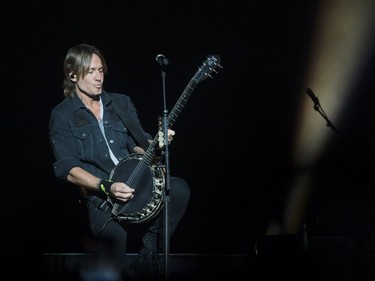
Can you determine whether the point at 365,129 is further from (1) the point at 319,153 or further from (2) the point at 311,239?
(2) the point at 311,239

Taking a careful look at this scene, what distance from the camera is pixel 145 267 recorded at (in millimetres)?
4047

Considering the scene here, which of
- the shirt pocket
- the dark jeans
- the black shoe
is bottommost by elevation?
the black shoe

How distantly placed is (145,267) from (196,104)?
1979 mm

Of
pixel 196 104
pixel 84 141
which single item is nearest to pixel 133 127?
pixel 84 141

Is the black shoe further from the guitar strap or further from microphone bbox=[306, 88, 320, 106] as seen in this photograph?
microphone bbox=[306, 88, 320, 106]

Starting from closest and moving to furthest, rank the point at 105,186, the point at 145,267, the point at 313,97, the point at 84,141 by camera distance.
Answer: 1. the point at 105,186
2. the point at 145,267
3. the point at 84,141
4. the point at 313,97

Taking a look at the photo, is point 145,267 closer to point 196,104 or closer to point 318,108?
point 196,104

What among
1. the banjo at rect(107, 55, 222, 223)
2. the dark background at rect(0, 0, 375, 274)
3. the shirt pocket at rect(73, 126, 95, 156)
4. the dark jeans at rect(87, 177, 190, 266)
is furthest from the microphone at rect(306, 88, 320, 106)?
the shirt pocket at rect(73, 126, 95, 156)

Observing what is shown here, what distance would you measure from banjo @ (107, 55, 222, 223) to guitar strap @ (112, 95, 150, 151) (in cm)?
21

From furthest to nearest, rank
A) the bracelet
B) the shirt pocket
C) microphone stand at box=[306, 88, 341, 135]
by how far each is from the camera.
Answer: microphone stand at box=[306, 88, 341, 135], the shirt pocket, the bracelet

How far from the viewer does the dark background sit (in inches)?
212

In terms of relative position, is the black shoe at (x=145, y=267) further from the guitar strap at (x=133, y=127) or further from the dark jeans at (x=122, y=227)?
the guitar strap at (x=133, y=127)

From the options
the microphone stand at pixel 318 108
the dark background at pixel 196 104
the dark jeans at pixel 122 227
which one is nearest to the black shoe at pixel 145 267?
the dark jeans at pixel 122 227

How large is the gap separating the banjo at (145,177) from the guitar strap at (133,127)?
0.68 ft
